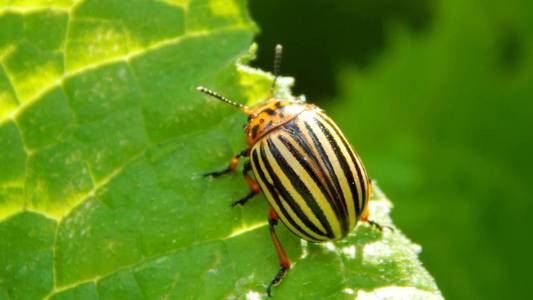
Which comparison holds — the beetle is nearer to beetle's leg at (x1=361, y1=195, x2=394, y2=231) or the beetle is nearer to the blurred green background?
beetle's leg at (x1=361, y1=195, x2=394, y2=231)

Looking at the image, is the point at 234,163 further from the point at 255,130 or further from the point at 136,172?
the point at 136,172

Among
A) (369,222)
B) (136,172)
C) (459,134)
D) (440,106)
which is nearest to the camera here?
(136,172)

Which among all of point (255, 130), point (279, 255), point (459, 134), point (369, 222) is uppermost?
point (255, 130)

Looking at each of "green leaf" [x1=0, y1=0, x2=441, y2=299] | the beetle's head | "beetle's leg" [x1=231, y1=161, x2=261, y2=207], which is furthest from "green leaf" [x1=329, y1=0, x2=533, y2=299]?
"green leaf" [x1=0, y1=0, x2=441, y2=299]

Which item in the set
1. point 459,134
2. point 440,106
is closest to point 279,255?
point 459,134

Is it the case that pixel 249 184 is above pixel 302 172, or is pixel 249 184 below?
below

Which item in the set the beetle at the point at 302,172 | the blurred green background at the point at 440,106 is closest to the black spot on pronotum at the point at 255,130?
the beetle at the point at 302,172

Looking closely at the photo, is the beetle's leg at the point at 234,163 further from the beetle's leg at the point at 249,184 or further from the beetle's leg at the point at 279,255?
the beetle's leg at the point at 279,255

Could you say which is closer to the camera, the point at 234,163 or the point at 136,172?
the point at 136,172
